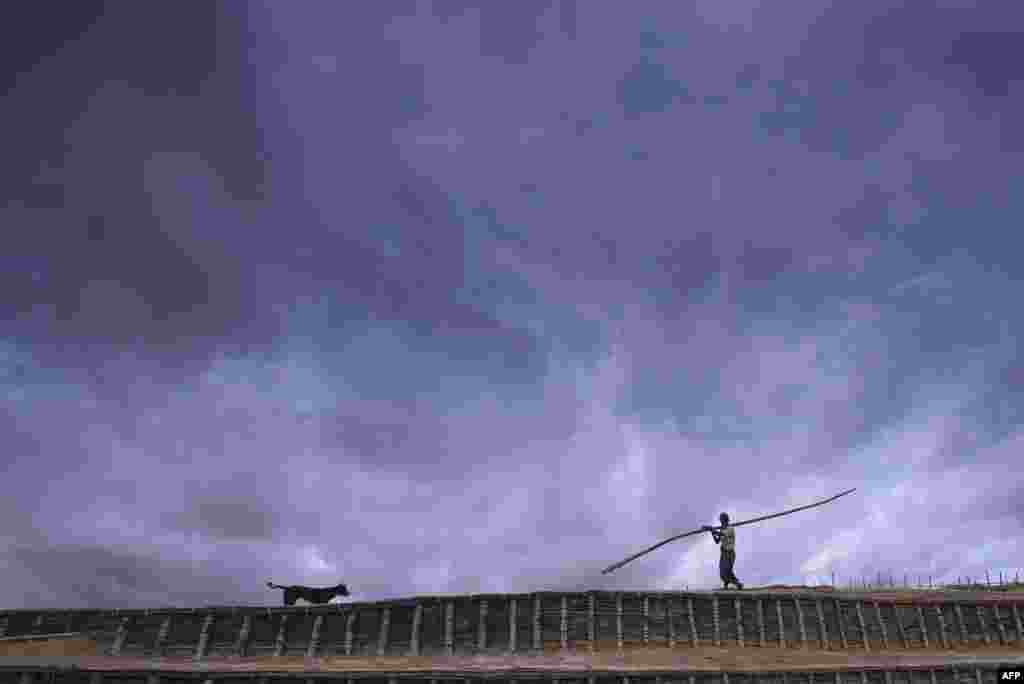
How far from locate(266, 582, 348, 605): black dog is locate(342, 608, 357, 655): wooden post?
19.6 ft

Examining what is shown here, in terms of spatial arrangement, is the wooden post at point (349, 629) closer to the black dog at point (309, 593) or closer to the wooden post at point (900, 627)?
the black dog at point (309, 593)

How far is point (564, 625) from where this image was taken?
71.9 feet

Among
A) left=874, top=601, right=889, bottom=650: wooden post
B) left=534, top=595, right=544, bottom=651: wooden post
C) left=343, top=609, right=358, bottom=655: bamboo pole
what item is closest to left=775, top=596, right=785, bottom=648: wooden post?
left=874, top=601, right=889, bottom=650: wooden post

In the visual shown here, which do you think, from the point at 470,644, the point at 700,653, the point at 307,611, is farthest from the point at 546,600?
the point at 307,611

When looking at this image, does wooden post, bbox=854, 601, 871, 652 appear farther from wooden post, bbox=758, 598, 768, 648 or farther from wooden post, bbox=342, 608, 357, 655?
wooden post, bbox=342, 608, 357, 655

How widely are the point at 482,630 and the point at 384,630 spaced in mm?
2688

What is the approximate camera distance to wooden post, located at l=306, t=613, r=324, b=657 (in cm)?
2188

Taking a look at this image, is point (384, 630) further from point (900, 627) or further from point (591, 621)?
point (900, 627)

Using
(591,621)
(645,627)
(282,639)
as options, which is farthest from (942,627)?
(282,639)

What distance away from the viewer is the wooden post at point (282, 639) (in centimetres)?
2197

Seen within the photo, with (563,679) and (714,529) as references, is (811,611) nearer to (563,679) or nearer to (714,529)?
(714,529)

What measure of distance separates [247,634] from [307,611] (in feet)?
5.52

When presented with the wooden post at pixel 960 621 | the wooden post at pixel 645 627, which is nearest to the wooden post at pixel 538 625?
the wooden post at pixel 645 627

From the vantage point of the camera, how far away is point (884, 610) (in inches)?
968
